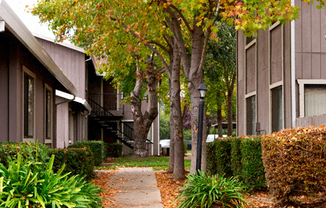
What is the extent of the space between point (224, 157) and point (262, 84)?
298cm

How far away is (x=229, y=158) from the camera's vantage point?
10203 millimetres

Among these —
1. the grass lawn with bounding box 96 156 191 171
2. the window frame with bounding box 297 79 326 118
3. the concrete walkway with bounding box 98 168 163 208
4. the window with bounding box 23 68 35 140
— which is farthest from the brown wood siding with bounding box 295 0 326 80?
the grass lawn with bounding box 96 156 191 171

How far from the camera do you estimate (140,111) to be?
2333 cm

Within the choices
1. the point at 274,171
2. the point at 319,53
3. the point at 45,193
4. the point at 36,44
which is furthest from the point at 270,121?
the point at 45,193

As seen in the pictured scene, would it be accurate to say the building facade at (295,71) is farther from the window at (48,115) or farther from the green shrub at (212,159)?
the window at (48,115)

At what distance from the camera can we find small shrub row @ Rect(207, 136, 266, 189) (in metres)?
8.66

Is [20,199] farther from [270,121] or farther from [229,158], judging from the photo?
[270,121]

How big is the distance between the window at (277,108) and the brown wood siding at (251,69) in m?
1.87

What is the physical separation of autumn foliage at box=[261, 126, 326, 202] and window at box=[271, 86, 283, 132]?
467 centimetres

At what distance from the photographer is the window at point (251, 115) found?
516 inches

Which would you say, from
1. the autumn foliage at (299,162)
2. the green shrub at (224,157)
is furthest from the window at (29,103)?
the autumn foliage at (299,162)

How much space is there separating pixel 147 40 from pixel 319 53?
5.03m

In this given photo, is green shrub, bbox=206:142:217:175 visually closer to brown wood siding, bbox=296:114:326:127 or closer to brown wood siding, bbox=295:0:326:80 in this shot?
brown wood siding, bbox=296:114:326:127

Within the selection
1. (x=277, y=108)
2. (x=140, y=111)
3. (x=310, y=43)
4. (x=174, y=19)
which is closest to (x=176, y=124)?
(x=277, y=108)
